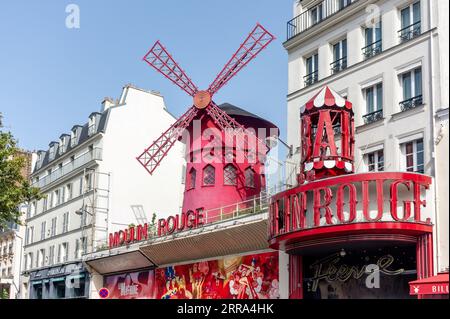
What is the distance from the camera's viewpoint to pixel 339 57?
1830 centimetres

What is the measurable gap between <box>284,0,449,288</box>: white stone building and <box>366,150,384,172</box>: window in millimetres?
25

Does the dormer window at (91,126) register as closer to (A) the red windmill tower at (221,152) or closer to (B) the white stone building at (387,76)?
(A) the red windmill tower at (221,152)

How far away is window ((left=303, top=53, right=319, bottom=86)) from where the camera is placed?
62.5ft

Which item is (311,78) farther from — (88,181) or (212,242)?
(88,181)

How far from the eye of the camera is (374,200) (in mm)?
14391

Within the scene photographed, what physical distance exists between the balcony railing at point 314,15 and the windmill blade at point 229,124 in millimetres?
5415

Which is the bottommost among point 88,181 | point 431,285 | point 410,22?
point 431,285

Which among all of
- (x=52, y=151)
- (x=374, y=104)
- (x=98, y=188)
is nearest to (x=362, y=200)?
(x=374, y=104)

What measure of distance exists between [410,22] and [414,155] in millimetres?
3313

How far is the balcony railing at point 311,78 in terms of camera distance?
18969mm

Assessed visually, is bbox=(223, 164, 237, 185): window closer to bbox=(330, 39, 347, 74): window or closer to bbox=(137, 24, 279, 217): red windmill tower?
bbox=(137, 24, 279, 217): red windmill tower

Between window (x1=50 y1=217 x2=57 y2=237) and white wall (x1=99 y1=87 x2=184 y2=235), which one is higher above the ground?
white wall (x1=99 y1=87 x2=184 y2=235)

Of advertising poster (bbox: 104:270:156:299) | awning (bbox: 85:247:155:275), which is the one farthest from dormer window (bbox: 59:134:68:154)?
advertising poster (bbox: 104:270:156:299)
